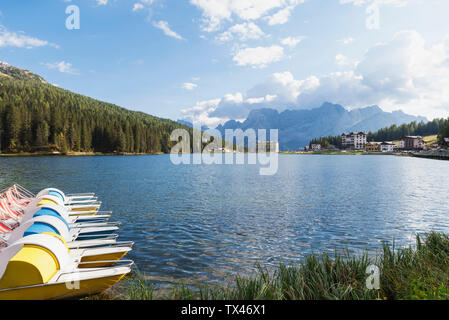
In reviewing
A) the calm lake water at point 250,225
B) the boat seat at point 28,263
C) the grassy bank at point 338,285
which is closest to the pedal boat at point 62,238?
the boat seat at point 28,263

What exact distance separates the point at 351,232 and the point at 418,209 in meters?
14.5

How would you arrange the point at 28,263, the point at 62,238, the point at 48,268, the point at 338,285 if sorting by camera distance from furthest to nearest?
the point at 62,238, the point at 48,268, the point at 28,263, the point at 338,285

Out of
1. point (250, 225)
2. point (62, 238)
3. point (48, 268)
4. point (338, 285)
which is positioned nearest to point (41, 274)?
point (48, 268)

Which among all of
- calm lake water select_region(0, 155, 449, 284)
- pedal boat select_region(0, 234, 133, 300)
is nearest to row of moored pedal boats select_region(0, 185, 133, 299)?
pedal boat select_region(0, 234, 133, 300)

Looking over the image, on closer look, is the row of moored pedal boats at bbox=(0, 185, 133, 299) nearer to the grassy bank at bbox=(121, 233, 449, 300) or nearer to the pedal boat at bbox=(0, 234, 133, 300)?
the pedal boat at bbox=(0, 234, 133, 300)

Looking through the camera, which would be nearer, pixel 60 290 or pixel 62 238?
pixel 60 290

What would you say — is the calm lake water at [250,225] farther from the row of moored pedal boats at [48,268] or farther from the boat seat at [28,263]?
the boat seat at [28,263]

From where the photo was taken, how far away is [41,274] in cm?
→ 895

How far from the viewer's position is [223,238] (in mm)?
19078

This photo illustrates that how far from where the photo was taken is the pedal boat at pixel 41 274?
8.78 meters

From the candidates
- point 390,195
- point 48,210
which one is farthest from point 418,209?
point 48,210

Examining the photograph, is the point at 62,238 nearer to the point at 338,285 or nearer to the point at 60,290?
the point at 60,290
